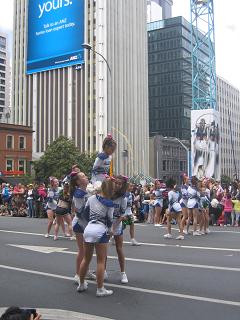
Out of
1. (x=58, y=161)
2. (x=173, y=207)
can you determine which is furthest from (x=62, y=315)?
(x=58, y=161)

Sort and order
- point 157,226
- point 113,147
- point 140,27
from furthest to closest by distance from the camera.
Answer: point 140,27 → point 157,226 → point 113,147

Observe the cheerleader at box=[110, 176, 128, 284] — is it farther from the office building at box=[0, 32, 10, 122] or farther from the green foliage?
the office building at box=[0, 32, 10, 122]

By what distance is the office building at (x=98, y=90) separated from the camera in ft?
307

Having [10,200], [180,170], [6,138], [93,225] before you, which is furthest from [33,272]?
[180,170]

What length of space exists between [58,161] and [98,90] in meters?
28.5

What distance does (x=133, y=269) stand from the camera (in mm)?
9391

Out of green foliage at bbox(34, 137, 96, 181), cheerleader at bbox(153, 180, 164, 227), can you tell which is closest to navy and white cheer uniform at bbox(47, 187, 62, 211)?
cheerleader at bbox(153, 180, 164, 227)

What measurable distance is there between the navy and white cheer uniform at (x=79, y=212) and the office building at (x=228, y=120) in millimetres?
133939

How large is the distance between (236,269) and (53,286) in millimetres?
3425

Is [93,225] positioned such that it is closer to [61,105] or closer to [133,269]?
[133,269]

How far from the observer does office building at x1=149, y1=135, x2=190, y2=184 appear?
11594cm

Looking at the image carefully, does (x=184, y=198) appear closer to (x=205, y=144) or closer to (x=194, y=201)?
(x=194, y=201)

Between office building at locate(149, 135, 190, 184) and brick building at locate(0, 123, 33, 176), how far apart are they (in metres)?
43.3

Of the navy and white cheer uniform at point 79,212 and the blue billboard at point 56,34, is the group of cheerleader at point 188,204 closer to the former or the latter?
the navy and white cheer uniform at point 79,212
